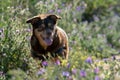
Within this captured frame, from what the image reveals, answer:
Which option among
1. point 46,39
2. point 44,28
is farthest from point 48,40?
point 44,28

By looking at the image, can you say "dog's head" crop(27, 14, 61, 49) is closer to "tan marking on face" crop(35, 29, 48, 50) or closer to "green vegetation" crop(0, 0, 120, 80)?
Answer: "tan marking on face" crop(35, 29, 48, 50)

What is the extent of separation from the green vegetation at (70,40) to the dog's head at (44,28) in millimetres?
258

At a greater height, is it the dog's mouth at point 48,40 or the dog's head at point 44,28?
the dog's head at point 44,28

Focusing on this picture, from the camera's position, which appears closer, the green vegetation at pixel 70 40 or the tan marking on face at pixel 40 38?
the green vegetation at pixel 70 40

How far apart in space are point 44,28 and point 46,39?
0.18 m

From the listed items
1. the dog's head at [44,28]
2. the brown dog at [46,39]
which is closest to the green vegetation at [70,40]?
the brown dog at [46,39]

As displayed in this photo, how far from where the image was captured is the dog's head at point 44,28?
721cm

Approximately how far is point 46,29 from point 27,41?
0.58 meters

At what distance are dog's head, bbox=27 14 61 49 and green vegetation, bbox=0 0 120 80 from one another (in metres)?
0.26

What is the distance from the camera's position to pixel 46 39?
7293mm

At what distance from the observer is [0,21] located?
325 inches

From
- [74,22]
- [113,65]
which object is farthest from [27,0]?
[113,65]

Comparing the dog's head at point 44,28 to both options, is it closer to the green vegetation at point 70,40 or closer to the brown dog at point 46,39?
the brown dog at point 46,39

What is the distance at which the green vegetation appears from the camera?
217 inches
